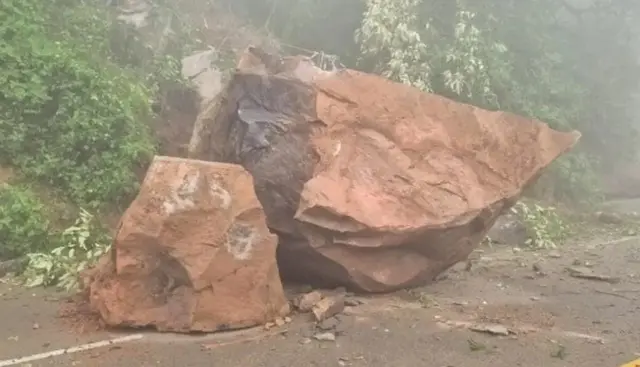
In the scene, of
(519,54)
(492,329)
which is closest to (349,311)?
(492,329)

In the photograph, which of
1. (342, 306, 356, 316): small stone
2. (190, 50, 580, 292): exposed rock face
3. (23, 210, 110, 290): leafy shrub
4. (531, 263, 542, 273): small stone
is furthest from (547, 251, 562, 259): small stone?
(23, 210, 110, 290): leafy shrub

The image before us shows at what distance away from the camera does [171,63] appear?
11.3 metres

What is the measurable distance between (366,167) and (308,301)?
4.27 feet

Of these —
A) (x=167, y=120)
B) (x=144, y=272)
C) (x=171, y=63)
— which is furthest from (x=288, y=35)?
(x=144, y=272)

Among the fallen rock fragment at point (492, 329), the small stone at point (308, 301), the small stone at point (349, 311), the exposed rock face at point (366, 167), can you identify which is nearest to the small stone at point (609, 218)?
the exposed rock face at point (366, 167)

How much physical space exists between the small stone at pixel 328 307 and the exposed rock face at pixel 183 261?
1.35ft

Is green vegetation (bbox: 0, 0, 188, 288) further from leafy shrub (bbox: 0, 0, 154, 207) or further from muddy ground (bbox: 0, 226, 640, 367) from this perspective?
muddy ground (bbox: 0, 226, 640, 367)

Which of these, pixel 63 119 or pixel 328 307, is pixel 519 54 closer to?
pixel 63 119

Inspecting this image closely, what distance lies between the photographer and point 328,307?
5.83m

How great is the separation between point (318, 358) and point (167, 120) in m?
6.20

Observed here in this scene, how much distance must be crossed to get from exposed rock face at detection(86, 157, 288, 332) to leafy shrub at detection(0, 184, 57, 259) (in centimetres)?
227

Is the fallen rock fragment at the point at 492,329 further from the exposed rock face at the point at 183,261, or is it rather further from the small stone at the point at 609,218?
the small stone at the point at 609,218

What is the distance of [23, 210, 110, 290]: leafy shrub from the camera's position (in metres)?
7.03

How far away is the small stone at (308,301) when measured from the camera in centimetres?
596
